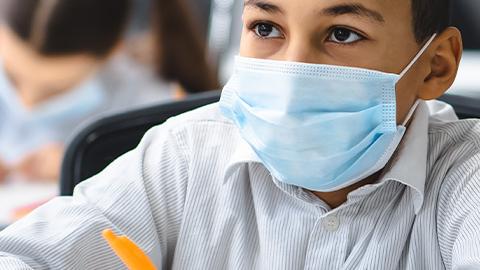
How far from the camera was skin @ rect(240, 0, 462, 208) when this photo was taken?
1.19m

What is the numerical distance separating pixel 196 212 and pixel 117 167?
4.7 inches

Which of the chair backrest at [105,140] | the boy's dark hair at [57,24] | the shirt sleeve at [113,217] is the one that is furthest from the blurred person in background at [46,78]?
the shirt sleeve at [113,217]

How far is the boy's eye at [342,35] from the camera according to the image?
121cm

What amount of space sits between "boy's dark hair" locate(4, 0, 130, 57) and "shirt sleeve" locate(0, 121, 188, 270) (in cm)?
173

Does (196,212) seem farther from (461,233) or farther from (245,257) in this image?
(461,233)

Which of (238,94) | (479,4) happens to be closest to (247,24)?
(238,94)

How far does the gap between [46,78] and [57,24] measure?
0.17 meters

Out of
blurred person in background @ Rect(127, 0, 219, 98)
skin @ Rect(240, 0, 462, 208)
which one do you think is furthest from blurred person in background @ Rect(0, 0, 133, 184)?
skin @ Rect(240, 0, 462, 208)

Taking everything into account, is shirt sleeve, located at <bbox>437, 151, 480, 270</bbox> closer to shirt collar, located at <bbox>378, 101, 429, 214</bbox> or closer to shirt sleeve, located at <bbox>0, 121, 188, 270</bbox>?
shirt collar, located at <bbox>378, 101, 429, 214</bbox>

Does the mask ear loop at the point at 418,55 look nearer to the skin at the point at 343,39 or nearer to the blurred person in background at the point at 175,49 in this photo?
the skin at the point at 343,39

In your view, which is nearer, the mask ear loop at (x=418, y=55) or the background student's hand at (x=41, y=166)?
the mask ear loop at (x=418, y=55)

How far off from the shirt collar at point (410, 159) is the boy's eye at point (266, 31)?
0.14 m

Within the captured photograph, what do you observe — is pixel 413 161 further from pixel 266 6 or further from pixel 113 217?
pixel 113 217

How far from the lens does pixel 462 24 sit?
3.50 meters
